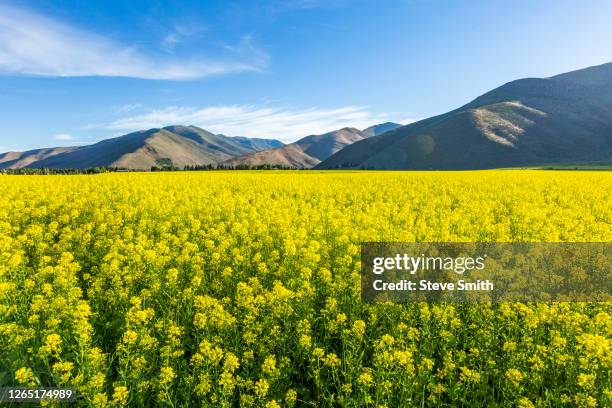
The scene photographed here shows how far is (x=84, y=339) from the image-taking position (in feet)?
15.3

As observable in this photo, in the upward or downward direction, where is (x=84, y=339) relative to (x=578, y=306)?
upward

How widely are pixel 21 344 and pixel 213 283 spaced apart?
312 cm

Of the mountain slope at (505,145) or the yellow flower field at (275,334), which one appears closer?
the yellow flower field at (275,334)

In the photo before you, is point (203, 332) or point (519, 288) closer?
point (203, 332)

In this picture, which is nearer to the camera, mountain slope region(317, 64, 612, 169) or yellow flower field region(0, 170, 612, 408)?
yellow flower field region(0, 170, 612, 408)

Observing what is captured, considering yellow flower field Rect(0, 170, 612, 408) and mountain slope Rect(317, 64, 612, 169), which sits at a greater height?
mountain slope Rect(317, 64, 612, 169)

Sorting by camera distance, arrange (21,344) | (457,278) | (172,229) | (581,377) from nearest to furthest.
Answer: (581,377) → (21,344) → (457,278) → (172,229)

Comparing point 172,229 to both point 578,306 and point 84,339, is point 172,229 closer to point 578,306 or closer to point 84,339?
point 84,339

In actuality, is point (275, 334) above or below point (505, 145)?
below

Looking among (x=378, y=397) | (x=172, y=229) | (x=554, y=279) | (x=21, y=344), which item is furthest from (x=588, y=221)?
(x=21, y=344)

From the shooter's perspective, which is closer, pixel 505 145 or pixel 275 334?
pixel 275 334

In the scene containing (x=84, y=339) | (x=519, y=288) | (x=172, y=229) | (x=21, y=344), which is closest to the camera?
(x=84, y=339)

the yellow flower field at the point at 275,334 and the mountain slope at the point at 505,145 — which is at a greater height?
the mountain slope at the point at 505,145

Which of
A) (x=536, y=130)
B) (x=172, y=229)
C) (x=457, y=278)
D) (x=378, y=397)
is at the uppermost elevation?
(x=536, y=130)
